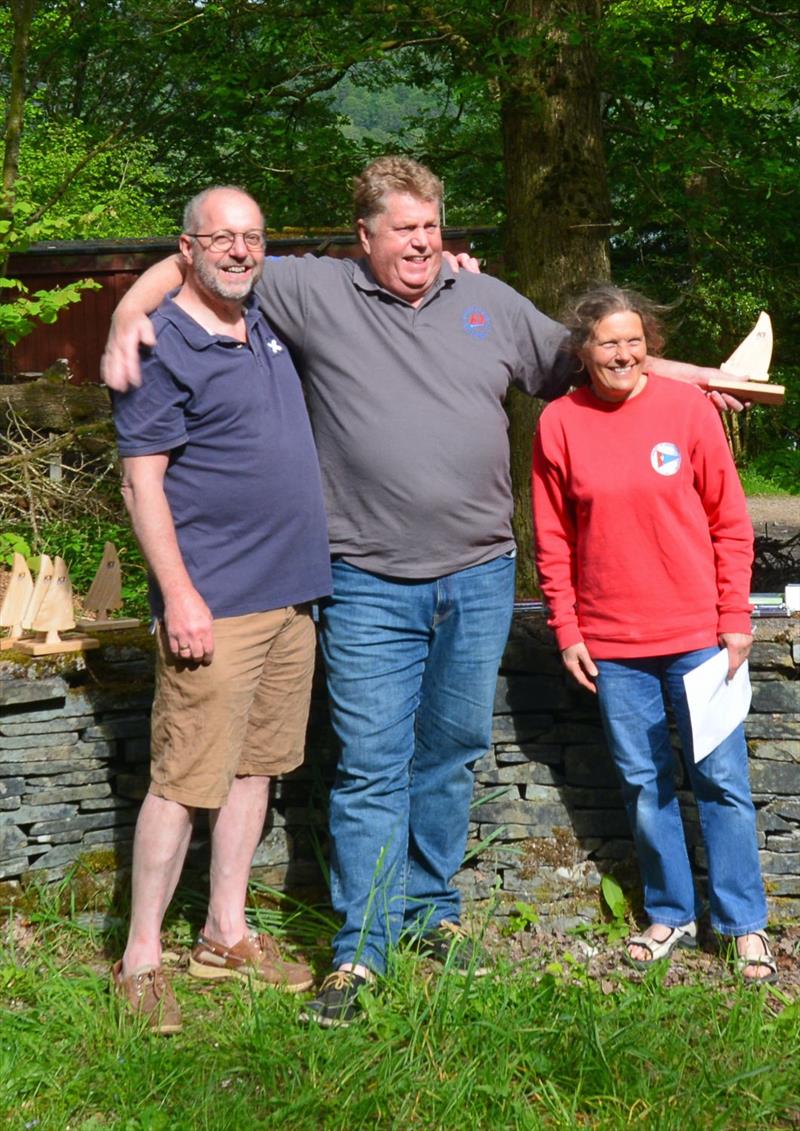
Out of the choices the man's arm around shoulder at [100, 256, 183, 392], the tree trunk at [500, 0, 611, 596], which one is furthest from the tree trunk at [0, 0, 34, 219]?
the man's arm around shoulder at [100, 256, 183, 392]

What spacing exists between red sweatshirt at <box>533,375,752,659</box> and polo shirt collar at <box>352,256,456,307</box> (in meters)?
0.48

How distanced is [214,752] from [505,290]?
5.13 feet

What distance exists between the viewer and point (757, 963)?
3725 mm

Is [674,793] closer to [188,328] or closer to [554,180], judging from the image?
[188,328]

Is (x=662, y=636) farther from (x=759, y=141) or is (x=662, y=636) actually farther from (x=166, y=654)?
(x=759, y=141)

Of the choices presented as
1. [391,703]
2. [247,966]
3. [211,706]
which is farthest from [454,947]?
[211,706]

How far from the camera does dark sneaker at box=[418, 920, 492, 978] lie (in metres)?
3.74

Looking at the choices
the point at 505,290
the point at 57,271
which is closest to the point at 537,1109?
the point at 505,290

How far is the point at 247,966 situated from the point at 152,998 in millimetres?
371

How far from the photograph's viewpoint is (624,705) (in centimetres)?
379

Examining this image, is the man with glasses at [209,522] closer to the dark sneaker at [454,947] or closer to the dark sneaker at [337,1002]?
the dark sneaker at [337,1002]

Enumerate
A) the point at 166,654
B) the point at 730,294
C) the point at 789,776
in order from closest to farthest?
the point at 166,654, the point at 789,776, the point at 730,294

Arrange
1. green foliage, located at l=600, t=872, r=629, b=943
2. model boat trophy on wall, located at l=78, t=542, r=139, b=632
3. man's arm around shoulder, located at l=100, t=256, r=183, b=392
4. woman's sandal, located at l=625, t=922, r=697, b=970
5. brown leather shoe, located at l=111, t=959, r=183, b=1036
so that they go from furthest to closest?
model boat trophy on wall, located at l=78, t=542, r=139, b=632 < green foliage, located at l=600, t=872, r=629, b=943 < woman's sandal, located at l=625, t=922, r=697, b=970 < brown leather shoe, located at l=111, t=959, r=183, b=1036 < man's arm around shoulder, located at l=100, t=256, r=183, b=392

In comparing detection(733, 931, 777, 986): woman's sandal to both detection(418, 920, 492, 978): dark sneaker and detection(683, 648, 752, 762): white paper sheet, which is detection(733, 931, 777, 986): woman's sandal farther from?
detection(418, 920, 492, 978): dark sneaker
